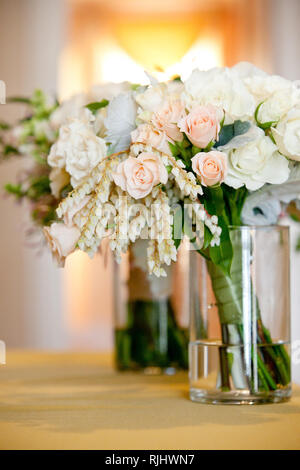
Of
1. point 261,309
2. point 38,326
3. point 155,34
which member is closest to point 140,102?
point 261,309

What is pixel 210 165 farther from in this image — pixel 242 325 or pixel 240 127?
pixel 242 325

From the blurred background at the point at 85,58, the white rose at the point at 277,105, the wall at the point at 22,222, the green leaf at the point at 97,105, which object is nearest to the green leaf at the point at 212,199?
the white rose at the point at 277,105

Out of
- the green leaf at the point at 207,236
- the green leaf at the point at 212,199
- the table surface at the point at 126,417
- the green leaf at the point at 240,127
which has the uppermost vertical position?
the green leaf at the point at 240,127

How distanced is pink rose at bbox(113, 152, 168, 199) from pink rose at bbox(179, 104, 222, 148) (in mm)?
54

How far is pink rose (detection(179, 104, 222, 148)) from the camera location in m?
0.79

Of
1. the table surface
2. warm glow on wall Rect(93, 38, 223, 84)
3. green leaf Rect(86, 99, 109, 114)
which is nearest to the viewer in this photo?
the table surface

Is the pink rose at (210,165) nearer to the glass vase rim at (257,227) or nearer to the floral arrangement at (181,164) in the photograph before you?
the floral arrangement at (181,164)

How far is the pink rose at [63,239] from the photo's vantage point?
87cm

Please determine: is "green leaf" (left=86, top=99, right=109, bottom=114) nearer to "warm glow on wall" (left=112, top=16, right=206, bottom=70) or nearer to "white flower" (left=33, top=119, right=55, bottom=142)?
"white flower" (left=33, top=119, right=55, bottom=142)

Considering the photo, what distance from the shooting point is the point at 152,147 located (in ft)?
2.67

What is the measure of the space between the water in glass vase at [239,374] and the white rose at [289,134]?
0.91 feet

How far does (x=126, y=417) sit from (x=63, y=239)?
9.9 inches

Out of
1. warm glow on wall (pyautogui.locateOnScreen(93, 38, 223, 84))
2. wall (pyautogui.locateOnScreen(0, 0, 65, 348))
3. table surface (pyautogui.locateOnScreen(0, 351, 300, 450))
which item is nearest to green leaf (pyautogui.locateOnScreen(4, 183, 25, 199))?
table surface (pyautogui.locateOnScreen(0, 351, 300, 450))
